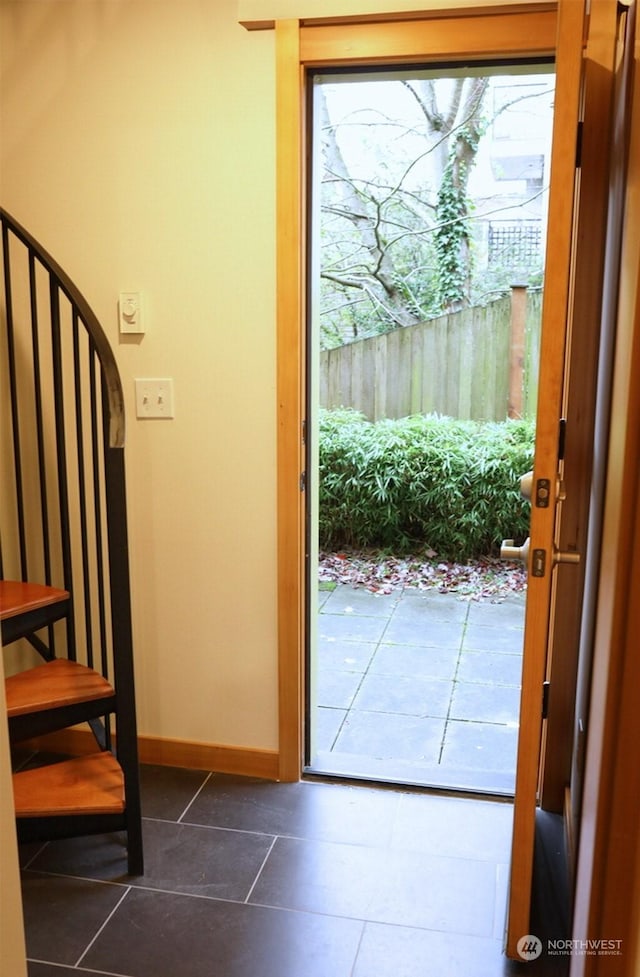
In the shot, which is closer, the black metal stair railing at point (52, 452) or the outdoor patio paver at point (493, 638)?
the black metal stair railing at point (52, 452)

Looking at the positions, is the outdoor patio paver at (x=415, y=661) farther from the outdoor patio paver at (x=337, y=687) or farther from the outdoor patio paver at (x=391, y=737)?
the outdoor patio paver at (x=391, y=737)

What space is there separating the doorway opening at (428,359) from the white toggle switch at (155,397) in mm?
1663

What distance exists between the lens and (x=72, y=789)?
2256 millimetres

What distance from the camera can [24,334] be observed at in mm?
2629

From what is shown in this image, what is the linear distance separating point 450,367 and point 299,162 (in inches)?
151

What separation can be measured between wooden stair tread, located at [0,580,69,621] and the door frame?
0.66 meters

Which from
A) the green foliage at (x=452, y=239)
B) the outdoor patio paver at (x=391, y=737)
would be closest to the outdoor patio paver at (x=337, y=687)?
the outdoor patio paver at (x=391, y=737)

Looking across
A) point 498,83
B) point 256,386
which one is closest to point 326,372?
point 498,83

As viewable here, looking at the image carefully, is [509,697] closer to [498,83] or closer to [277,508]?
[277,508]

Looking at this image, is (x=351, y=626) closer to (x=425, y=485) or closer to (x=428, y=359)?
(x=425, y=485)

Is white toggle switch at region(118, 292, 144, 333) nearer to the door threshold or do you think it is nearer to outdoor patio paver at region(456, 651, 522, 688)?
the door threshold

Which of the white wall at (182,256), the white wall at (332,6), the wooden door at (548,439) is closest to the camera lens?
the wooden door at (548,439)

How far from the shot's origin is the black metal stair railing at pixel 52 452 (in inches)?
95.3

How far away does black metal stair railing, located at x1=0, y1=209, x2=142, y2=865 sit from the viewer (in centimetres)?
242
